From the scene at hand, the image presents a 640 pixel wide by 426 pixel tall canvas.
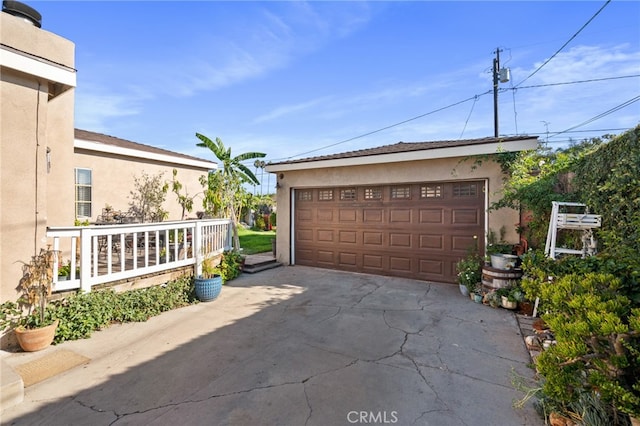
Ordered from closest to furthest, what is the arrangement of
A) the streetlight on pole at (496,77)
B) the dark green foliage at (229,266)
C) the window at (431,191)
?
the dark green foliage at (229,266) < the window at (431,191) < the streetlight on pole at (496,77)

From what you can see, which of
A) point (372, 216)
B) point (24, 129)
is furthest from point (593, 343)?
point (24, 129)

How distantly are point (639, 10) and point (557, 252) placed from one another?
429 centimetres

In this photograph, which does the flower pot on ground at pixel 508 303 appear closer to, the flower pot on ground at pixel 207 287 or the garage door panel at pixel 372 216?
the garage door panel at pixel 372 216

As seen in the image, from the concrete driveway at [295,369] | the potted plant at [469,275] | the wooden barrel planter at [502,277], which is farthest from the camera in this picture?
the potted plant at [469,275]

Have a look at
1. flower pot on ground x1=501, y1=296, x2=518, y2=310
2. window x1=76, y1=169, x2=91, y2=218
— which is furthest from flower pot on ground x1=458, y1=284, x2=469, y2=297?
window x1=76, y1=169, x2=91, y2=218

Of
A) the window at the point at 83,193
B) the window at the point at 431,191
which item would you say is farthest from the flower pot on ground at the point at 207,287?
the window at the point at 83,193

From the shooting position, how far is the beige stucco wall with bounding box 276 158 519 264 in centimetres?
662

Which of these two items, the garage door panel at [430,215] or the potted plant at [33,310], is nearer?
the potted plant at [33,310]

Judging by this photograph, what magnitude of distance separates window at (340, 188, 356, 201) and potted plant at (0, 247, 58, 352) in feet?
21.7

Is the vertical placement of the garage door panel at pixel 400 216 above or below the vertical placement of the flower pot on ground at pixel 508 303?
above

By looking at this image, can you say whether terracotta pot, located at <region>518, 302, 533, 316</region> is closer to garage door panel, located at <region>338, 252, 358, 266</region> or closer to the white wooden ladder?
the white wooden ladder

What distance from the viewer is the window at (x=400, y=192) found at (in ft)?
25.4

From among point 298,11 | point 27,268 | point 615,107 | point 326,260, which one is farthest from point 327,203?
point 615,107

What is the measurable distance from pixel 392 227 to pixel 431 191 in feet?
4.62
